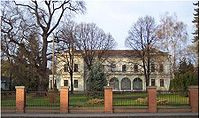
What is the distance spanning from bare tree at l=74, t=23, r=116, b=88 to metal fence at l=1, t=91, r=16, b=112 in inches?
1159

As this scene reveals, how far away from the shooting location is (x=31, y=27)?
36.9 m

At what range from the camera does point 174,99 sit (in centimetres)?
2278

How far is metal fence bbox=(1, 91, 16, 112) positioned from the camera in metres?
21.8

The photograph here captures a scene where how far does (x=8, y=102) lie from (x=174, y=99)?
429 inches

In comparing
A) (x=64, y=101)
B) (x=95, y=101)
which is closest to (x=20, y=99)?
(x=64, y=101)

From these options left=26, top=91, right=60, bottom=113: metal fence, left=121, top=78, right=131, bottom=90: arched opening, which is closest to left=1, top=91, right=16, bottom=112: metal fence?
left=26, top=91, right=60, bottom=113: metal fence

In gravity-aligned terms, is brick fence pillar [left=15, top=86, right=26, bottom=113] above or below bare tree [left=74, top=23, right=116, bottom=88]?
below

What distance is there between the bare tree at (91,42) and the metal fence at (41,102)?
28.5m

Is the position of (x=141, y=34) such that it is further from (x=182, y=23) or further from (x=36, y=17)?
(x=36, y=17)

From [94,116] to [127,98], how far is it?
8.11m

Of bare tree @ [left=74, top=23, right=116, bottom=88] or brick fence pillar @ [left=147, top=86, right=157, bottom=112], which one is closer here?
brick fence pillar @ [left=147, top=86, right=157, bottom=112]

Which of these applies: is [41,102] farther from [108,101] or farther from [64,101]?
[108,101]

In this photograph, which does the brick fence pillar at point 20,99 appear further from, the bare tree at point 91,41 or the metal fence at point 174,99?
the bare tree at point 91,41

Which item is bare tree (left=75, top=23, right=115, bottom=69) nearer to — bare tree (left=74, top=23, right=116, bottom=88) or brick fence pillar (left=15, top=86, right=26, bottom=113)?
bare tree (left=74, top=23, right=116, bottom=88)
